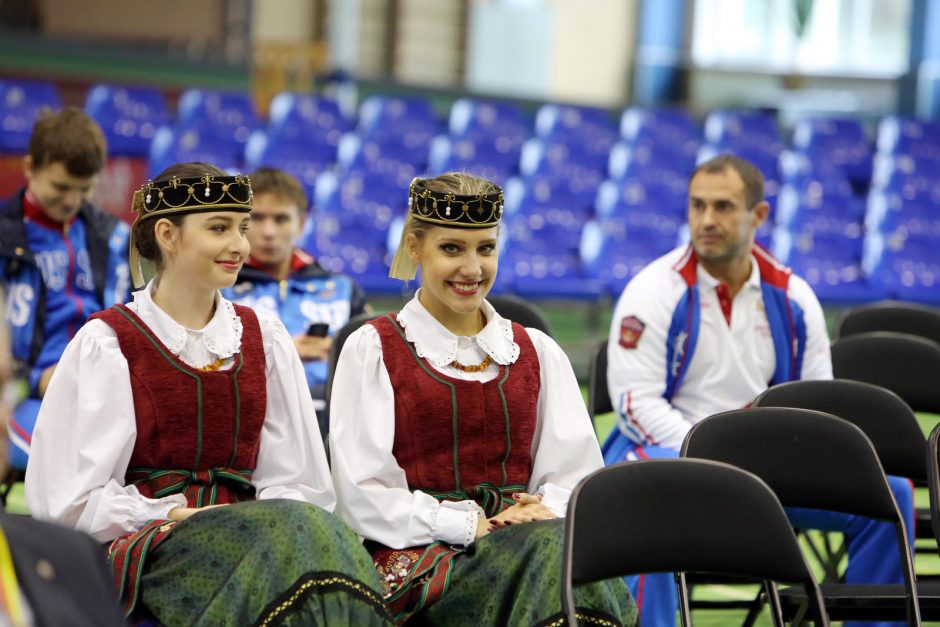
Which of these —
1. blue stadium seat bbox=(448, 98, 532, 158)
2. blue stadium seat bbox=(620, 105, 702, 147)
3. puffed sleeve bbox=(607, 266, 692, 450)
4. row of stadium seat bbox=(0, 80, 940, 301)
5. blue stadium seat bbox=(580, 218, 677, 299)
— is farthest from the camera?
blue stadium seat bbox=(620, 105, 702, 147)

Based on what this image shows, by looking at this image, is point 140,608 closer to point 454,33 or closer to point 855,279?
point 855,279

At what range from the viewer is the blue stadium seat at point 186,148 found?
26.0 ft

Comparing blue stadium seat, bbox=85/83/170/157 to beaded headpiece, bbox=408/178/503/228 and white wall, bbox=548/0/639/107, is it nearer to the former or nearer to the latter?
beaded headpiece, bbox=408/178/503/228

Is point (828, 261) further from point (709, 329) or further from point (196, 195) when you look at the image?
point (196, 195)

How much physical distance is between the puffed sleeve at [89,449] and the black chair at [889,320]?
134 inches

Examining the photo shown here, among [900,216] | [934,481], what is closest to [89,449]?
[934,481]

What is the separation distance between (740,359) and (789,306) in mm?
252

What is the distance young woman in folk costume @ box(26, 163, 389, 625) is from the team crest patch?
1.48 metres

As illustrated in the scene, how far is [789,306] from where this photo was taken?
445 centimetres

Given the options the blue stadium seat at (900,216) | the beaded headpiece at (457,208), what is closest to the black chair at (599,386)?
the beaded headpiece at (457,208)

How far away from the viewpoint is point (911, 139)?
424 inches

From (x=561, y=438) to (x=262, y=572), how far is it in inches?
34.7

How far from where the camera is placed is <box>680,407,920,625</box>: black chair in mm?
3326

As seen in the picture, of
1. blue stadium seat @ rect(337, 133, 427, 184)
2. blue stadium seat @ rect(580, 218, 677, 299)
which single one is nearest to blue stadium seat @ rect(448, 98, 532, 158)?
blue stadium seat @ rect(337, 133, 427, 184)
